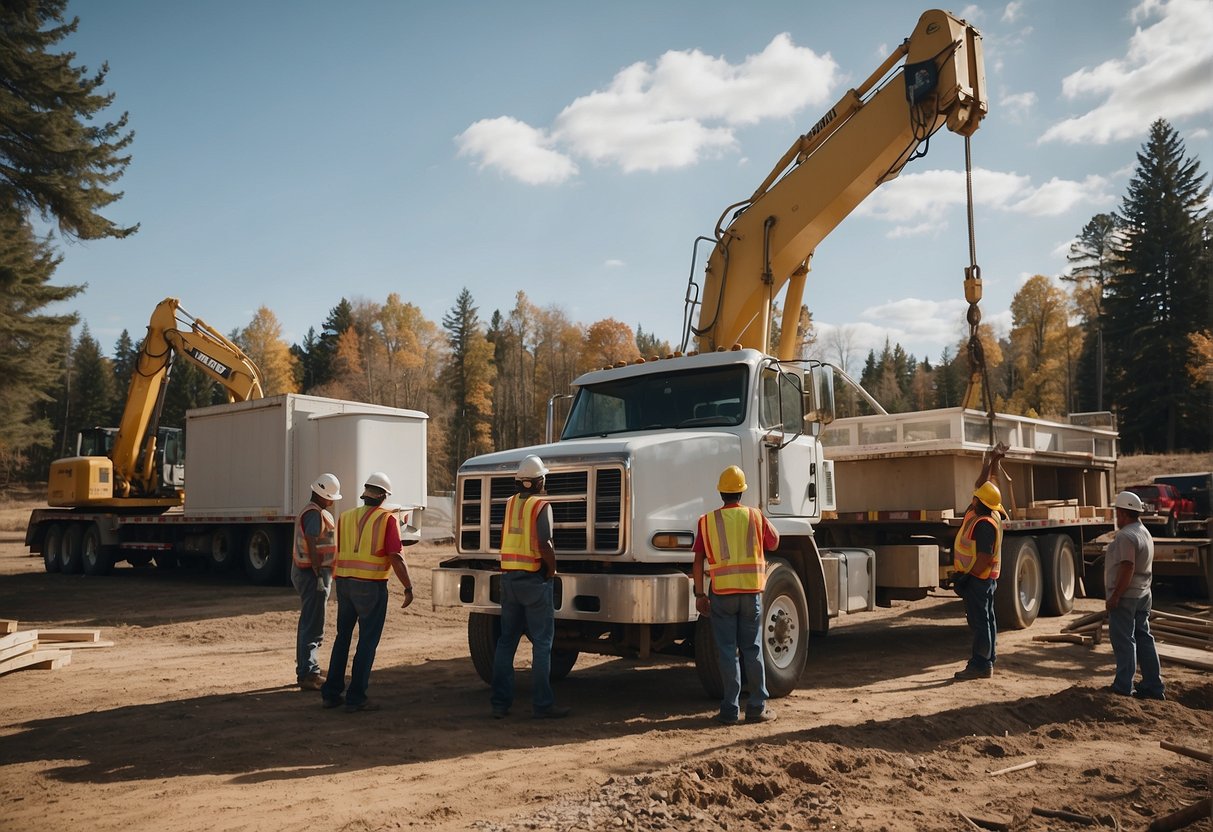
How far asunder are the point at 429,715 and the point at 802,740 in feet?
10.4

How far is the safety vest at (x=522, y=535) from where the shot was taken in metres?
7.37

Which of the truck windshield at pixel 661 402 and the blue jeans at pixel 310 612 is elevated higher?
the truck windshield at pixel 661 402

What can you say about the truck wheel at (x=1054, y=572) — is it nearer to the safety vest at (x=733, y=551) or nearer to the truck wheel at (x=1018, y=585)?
the truck wheel at (x=1018, y=585)

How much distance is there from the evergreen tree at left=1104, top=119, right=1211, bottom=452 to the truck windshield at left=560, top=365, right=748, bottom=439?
133 ft

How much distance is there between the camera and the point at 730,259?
11.7 metres

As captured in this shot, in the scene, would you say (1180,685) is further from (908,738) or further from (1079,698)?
(908,738)

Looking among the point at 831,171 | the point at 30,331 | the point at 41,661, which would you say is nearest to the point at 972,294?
the point at 831,171

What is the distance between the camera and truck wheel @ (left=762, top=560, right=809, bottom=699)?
26.5 feet

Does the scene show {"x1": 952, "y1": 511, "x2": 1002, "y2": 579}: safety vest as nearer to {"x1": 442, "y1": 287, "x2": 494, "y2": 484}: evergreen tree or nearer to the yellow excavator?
the yellow excavator

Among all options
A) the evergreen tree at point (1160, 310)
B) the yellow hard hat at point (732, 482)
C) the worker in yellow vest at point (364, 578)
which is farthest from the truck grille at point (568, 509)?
the evergreen tree at point (1160, 310)

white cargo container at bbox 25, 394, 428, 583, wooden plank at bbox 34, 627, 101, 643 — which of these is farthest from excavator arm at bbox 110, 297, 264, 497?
wooden plank at bbox 34, 627, 101, 643

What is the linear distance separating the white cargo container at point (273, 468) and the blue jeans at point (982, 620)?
10223mm

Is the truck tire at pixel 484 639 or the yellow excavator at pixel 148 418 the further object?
the yellow excavator at pixel 148 418

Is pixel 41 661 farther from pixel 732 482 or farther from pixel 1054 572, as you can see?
pixel 1054 572
